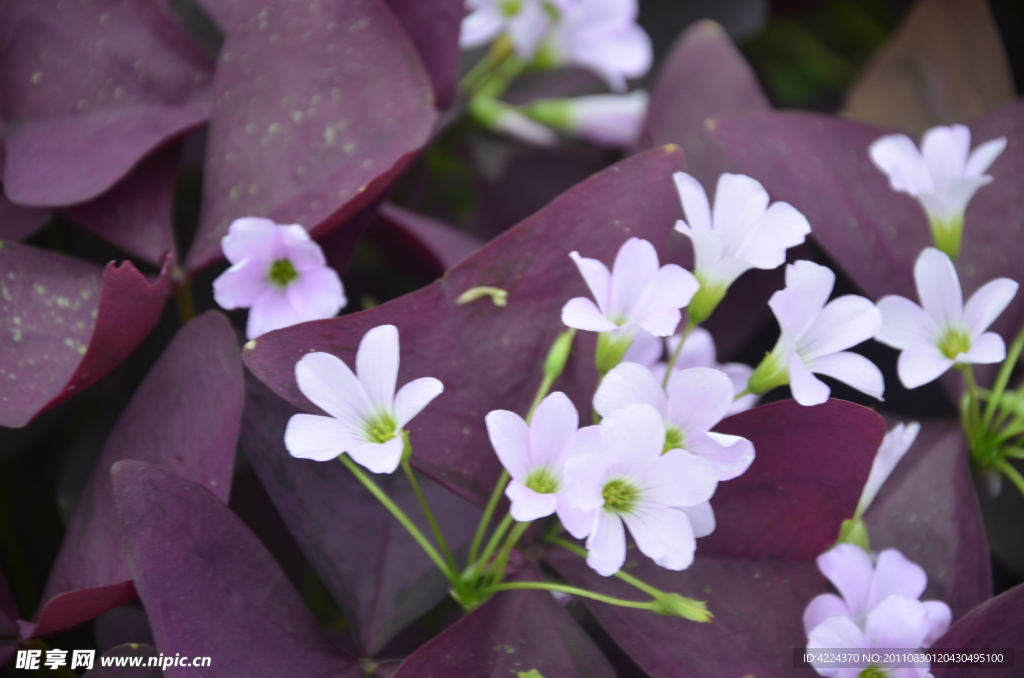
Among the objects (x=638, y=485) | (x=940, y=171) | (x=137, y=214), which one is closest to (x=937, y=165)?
(x=940, y=171)

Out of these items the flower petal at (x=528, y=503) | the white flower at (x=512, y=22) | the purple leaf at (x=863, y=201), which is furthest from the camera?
the white flower at (x=512, y=22)

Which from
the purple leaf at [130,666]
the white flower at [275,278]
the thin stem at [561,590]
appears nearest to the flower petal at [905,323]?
the thin stem at [561,590]

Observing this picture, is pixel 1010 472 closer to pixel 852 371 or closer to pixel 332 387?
pixel 852 371

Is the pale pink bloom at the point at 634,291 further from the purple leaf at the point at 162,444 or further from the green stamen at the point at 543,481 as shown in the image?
the purple leaf at the point at 162,444

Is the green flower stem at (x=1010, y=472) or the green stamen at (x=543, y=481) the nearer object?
the green stamen at (x=543, y=481)

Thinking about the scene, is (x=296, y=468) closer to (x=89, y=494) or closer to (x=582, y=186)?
(x=89, y=494)

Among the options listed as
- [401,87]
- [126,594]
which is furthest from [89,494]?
[401,87]

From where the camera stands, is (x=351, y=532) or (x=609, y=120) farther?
(x=609, y=120)
